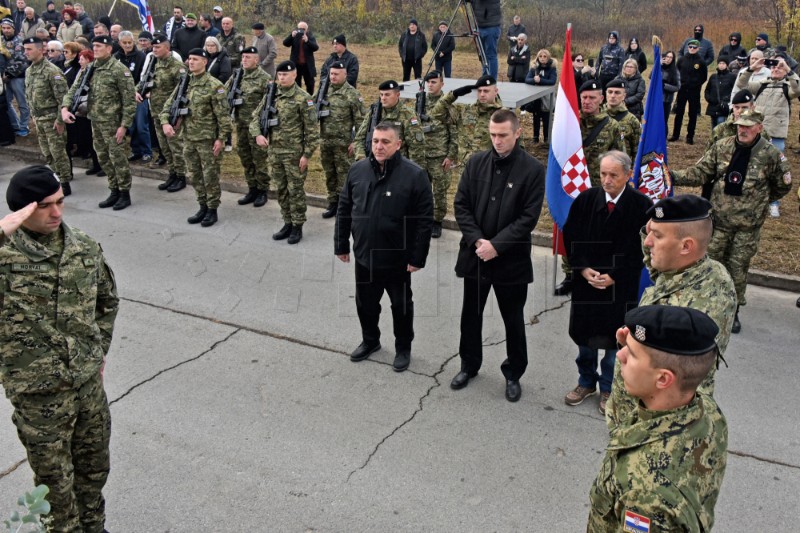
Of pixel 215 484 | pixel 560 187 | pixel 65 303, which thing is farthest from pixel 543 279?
pixel 65 303

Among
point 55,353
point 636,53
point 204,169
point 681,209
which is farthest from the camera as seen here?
point 636,53

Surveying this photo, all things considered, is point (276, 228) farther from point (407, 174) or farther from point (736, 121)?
point (736, 121)

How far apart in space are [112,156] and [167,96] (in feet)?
3.94

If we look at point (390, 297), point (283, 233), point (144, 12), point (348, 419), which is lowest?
point (348, 419)

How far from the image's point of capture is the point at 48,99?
33.4ft

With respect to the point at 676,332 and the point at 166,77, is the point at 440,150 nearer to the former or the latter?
the point at 166,77

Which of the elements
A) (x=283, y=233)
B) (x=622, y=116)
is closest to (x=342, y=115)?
(x=283, y=233)

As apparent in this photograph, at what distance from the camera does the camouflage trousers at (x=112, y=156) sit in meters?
9.70

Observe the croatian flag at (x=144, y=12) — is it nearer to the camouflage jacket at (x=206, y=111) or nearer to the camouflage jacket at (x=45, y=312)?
the camouflage jacket at (x=206, y=111)

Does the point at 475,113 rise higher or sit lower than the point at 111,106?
lower

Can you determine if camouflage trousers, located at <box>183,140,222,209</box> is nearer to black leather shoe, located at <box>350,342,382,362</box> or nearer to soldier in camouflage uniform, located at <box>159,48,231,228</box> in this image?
soldier in camouflage uniform, located at <box>159,48,231,228</box>

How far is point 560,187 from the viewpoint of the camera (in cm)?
666

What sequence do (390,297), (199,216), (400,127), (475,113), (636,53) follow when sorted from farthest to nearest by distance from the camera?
1. (636,53)
2. (199,216)
3. (475,113)
4. (400,127)
5. (390,297)

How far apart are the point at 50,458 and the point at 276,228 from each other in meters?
5.82
